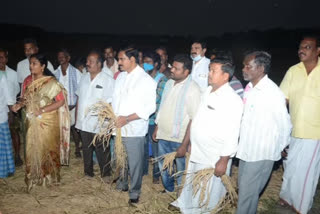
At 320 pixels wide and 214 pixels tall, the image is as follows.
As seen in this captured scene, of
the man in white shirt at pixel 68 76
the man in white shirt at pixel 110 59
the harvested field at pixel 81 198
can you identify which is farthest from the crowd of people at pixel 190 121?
the man in white shirt at pixel 110 59

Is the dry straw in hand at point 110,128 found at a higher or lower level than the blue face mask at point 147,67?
lower

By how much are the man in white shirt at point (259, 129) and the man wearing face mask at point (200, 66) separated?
190cm

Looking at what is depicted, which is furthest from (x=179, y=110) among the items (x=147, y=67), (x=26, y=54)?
(x=26, y=54)

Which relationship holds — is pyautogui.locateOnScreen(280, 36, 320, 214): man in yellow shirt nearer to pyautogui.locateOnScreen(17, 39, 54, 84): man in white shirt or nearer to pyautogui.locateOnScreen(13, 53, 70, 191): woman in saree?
pyautogui.locateOnScreen(13, 53, 70, 191): woman in saree

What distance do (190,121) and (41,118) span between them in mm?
2126

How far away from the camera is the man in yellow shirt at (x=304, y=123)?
3947 millimetres

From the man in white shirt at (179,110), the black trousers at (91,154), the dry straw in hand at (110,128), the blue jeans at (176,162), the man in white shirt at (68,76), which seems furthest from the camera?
the man in white shirt at (68,76)

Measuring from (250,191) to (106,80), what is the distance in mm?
2650

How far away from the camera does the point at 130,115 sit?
396 centimetres

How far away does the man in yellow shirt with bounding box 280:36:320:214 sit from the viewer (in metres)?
3.95

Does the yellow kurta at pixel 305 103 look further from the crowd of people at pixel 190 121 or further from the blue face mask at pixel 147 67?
the blue face mask at pixel 147 67

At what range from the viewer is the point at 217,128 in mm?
3223

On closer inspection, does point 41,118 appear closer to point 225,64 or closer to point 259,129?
point 225,64

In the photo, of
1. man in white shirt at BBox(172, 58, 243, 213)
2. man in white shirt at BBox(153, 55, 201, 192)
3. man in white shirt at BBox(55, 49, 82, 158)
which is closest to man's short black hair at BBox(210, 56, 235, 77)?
man in white shirt at BBox(172, 58, 243, 213)
